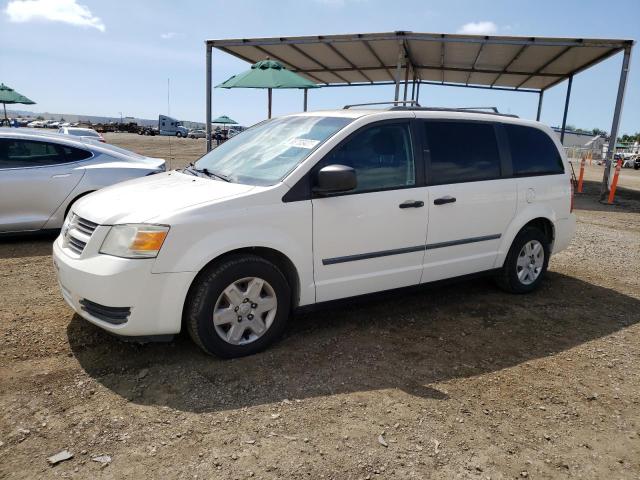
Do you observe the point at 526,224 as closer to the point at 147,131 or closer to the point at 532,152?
the point at 532,152

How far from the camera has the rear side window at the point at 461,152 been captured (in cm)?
417

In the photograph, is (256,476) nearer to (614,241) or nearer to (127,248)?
(127,248)

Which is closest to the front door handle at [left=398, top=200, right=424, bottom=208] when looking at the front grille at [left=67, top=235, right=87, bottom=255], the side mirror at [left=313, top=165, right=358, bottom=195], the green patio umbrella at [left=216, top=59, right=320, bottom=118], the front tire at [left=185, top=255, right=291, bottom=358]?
the side mirror at [left=313, top=165, right=358, bottom=195]

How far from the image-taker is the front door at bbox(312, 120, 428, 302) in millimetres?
3621

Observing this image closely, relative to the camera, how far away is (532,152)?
4.93 metres

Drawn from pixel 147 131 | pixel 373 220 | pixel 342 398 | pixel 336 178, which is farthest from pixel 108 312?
pixel 147 131

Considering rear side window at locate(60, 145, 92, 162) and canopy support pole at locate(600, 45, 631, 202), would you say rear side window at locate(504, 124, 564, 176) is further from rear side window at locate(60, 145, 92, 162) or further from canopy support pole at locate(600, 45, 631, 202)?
canopy support pole at locate(600, 45, 631, 202)

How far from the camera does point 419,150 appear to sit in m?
4.08

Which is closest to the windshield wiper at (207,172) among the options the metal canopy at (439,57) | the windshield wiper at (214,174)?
the windshield wiper at (214,174)

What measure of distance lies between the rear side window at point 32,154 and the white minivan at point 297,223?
10.4ft

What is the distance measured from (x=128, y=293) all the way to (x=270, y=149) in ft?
5.29

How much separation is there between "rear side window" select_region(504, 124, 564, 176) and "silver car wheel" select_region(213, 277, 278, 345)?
2.81 m

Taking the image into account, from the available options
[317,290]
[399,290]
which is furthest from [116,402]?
[399,290]

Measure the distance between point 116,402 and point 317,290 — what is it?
1517 mm
